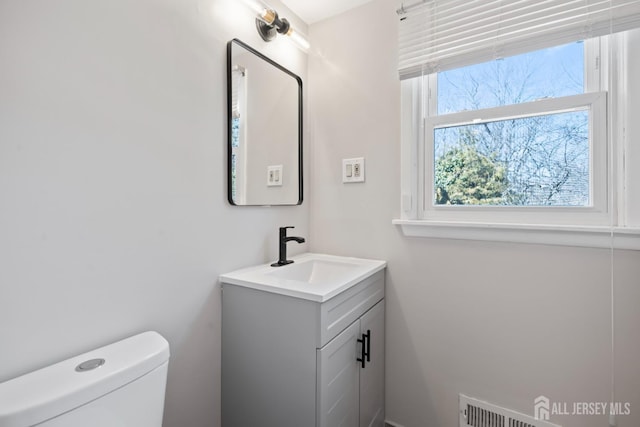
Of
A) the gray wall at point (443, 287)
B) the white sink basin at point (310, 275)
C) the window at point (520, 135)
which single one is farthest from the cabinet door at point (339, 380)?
the window at point (520, 135)

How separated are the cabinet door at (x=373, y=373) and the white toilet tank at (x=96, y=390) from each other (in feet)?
2.72

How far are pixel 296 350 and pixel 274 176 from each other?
87cm

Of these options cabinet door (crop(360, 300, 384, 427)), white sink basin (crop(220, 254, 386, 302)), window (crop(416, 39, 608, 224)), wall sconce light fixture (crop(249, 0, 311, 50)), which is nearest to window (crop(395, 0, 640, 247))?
window (crop(416, 39, 608, 224))

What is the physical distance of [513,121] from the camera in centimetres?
132

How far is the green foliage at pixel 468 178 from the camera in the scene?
1.35 metres

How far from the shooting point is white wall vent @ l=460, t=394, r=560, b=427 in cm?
126

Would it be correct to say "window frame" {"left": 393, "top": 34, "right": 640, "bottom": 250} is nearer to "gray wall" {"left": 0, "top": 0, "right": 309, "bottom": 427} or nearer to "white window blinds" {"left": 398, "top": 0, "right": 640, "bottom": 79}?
"white window blinds" {"left": 398, "top": 0, "right": 640, "bottom": 79}

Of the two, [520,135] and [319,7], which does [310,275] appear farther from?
[319,7]

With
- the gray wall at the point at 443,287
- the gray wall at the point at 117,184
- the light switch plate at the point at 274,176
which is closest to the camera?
the gray wall at the point at 117,184

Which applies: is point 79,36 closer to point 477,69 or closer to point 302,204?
point 302,204

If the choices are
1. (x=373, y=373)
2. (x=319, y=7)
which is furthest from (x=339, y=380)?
(x=319, y=7)

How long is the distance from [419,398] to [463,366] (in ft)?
0.98

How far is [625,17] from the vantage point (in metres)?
1.04

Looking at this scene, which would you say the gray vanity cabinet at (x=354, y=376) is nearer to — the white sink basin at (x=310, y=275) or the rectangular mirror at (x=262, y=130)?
the white sink basin at (x=310, y=275)
